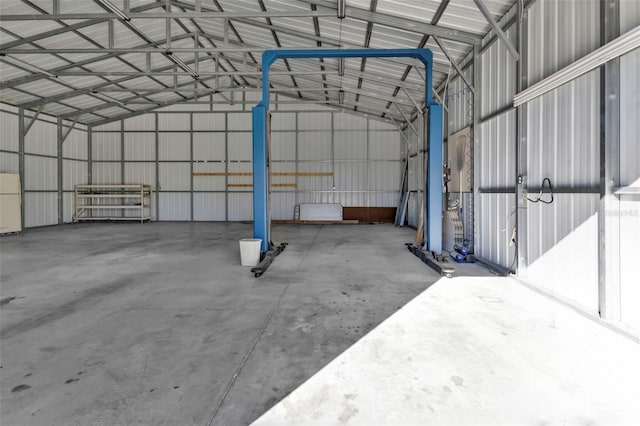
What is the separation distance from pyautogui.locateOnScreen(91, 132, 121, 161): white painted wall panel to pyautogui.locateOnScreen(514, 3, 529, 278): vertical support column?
66.6 ft

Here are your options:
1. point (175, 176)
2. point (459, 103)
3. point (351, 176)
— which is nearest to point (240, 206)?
point (175, 176)

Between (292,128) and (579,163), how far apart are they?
627 inches

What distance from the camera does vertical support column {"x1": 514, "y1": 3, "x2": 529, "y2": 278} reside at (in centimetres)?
619

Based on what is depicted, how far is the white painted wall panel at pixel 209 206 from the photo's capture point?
19.6 m

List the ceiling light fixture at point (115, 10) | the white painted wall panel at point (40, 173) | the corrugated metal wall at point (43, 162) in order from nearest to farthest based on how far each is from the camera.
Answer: the ceiling light fixture at point (115, 10)
the corrugated metal wall at point (43, 162)
the white painted wall panel at point (40, 173)

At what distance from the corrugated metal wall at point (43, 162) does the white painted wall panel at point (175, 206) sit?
14.9 feet

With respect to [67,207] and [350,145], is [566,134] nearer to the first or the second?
[350,145]

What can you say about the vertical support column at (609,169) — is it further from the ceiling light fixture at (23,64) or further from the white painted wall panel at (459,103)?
the ceiling light fixture at (23,64)

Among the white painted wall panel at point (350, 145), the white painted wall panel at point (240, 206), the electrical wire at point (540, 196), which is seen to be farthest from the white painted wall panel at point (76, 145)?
the electrical wire at point (540, 196)

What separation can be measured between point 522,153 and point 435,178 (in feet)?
8.11

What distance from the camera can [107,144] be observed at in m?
19.8

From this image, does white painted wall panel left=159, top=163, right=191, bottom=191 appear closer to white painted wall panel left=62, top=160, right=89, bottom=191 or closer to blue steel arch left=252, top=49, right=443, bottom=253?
white painted wall panel left=62, top=160, right=89, bottom=191

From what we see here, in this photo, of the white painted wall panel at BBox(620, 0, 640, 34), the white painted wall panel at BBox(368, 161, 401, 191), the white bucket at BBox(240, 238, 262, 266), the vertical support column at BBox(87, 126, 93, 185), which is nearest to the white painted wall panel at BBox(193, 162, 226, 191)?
the vertical support column at BBox(87, 126, 93, 185)

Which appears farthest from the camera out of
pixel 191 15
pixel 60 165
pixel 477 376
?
pixel 60 165
